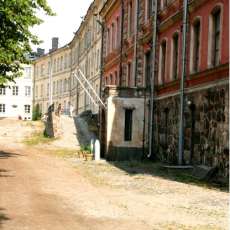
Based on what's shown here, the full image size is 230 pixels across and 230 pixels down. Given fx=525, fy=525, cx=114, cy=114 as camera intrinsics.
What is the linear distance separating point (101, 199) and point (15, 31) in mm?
9028

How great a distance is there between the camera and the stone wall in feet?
57.4

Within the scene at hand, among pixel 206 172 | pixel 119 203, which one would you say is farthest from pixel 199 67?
pixel 119 203

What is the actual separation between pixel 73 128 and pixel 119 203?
25.9 meters

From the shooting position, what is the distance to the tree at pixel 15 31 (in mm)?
18703

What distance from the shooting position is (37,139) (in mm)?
36062

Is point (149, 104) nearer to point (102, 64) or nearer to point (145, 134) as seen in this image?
point (145, 134)

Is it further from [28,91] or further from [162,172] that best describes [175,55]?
[28,91]

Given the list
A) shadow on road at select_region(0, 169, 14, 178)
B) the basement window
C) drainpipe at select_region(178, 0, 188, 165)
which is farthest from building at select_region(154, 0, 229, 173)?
shadow on road at select_region(0, 169, 14, 178)

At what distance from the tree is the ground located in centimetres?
397

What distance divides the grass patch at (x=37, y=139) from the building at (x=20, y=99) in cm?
4965

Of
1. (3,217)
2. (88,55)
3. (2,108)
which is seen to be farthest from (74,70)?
(3,217)

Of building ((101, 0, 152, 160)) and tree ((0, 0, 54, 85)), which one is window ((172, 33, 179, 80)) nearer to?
building ((101, 0, 152, 160))

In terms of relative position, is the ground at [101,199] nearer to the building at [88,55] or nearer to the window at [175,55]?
the window at [175,55]

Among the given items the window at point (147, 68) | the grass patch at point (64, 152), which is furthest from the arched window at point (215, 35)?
the grass patch at point (64, 152)
